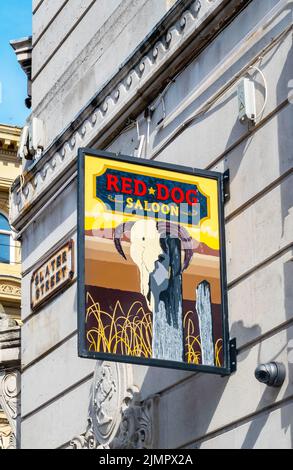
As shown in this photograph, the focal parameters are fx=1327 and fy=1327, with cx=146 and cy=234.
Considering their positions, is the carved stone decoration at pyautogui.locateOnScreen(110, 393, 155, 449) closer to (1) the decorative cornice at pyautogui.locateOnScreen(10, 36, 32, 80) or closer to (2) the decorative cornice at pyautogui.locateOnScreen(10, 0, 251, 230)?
(2) the decorative cornice at pyautogui.locateOnScreen(10, 0, 251, 230)

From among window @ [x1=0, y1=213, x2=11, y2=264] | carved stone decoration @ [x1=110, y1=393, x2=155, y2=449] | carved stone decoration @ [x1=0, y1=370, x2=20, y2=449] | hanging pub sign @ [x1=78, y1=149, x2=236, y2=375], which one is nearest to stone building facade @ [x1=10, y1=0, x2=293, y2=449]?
carved stone decoration @ [x1=110, y1=393, x2=155, y2=449]

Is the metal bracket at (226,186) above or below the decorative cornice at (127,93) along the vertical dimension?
below

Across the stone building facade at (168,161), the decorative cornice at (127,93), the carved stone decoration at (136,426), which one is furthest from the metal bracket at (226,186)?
the carved stone decoration at (136,426)

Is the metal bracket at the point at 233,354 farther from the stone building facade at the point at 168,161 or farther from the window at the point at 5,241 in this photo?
the window at the point at 5,241

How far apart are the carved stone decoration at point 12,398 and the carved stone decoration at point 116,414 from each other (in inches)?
99.1

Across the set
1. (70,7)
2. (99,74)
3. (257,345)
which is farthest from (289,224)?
(70,7)

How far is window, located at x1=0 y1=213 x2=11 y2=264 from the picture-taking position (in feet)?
139

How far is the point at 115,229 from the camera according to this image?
1259 centimetres

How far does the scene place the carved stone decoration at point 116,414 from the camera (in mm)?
14109

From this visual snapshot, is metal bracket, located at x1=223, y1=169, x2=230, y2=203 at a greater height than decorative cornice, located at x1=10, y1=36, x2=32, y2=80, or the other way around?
decorative cornice, located at x1=10, y1=36, x2=32, y2=80

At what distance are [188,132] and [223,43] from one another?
1090mm

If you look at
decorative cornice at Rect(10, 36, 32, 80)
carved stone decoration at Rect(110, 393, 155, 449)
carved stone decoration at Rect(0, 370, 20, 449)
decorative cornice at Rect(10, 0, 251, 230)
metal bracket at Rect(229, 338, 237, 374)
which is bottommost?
carved stone decoration at Rect(110, 393, 155, 449)

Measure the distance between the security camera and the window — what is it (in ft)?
101

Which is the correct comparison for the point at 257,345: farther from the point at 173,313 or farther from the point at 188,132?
the point at 188,132
